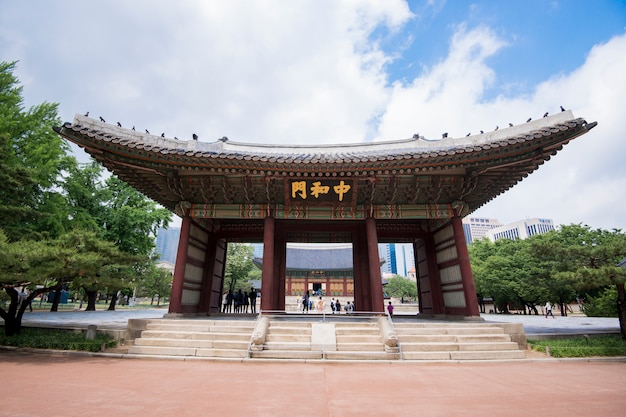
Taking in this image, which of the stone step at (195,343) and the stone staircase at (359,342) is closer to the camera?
the stone staircase at (359,342)

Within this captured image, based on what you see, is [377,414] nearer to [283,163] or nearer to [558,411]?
[558,411]

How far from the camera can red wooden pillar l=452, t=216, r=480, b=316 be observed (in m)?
11.9

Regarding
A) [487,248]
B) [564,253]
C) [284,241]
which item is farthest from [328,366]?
[487,248]

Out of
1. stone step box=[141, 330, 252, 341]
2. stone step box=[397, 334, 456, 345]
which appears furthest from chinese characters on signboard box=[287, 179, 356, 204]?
stone step box=[397, 334, 456, 345]

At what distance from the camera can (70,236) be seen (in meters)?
10.0

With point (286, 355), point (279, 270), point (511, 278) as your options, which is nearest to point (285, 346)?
point (286, 355)

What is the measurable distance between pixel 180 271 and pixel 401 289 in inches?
2454

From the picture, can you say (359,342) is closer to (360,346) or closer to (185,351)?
(360,346)

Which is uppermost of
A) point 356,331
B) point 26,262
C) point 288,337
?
point 26,262

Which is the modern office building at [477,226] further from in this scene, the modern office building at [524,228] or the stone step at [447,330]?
the stone step at [447,330]

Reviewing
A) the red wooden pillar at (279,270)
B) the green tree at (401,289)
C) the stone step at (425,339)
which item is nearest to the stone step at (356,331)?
Answer: the stone step at (425,339)

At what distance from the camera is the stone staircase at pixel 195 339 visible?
8984 millimetres

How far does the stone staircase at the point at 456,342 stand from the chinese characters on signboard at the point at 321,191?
5.36 metres

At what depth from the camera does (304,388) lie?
5.89m
